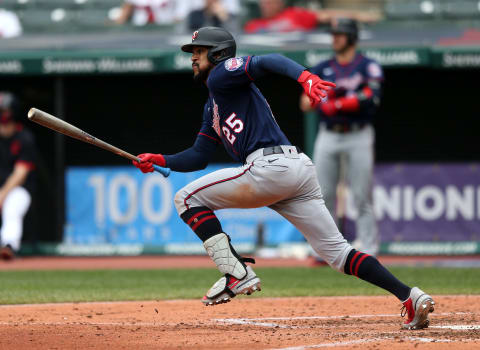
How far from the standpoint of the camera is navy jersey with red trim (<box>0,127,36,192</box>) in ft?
33.1

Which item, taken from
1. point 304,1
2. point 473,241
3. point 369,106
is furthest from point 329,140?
point 304,1

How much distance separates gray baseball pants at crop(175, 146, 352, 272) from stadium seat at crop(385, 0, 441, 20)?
7449 mm

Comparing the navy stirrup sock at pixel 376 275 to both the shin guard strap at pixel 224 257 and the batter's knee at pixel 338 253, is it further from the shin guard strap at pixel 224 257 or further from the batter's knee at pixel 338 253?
the shin guard strap at pixel 224 257

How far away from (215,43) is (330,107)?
132 inches

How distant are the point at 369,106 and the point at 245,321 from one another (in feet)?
11.5

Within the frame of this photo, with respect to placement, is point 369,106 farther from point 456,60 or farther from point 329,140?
point 456,60

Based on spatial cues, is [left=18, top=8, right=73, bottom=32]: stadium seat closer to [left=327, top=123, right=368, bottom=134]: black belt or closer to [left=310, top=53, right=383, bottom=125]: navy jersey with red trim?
[left=310, top=53, right=383, bottom=125]: navy jersey with red trim

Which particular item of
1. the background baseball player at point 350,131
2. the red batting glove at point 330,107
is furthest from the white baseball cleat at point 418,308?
the red batting glove at point 330,107

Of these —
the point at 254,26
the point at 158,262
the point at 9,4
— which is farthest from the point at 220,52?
the point at 9,4

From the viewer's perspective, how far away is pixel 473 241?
34.3 ft

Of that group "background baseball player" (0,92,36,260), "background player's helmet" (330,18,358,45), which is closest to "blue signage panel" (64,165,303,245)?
"background baseball player" (0,92,36,260)

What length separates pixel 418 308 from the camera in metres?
4.59

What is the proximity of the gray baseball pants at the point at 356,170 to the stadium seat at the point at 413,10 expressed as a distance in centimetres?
389

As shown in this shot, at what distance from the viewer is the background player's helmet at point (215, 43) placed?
490 centimetres
